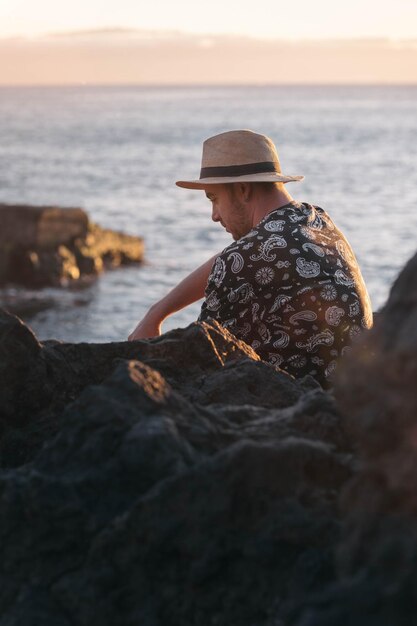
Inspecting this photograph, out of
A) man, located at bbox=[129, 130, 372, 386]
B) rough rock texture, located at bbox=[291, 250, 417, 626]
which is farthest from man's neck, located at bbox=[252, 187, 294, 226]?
rough rock texture, located at bbox=[291, 250, 417, 626]

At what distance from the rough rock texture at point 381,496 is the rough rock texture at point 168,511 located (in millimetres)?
320

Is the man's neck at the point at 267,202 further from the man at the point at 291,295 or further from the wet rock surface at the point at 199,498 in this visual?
the wet rock surface at the point at 199,498

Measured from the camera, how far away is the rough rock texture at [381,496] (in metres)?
1.97

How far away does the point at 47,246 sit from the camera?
2278 cm

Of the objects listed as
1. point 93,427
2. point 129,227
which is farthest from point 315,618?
point 129,227

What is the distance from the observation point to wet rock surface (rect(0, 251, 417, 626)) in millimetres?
2209

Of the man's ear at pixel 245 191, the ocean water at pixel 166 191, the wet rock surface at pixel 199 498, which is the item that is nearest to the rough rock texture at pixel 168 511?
the wet rock surface at pixel 199 498

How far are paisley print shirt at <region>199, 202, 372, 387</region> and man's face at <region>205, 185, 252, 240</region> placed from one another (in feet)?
1.60

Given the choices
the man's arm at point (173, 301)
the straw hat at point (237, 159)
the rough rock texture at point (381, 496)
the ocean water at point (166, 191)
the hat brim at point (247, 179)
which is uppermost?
the straw hat at point (237, 159)

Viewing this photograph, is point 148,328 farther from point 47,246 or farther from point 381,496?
point 47,246

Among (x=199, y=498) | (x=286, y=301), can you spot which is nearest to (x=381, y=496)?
(x=199, y=498)

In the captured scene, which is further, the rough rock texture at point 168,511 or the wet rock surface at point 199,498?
the rough rock texture at point 168,511

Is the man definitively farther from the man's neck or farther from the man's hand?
the man's hand

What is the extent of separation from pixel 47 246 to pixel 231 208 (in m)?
17.8
